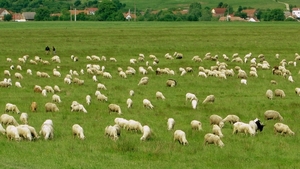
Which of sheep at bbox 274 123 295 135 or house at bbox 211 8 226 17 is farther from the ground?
house at bbox 211 8 226 17

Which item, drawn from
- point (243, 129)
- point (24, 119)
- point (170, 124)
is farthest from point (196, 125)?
point (24, 119)

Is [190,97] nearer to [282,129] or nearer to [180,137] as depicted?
[282,129]

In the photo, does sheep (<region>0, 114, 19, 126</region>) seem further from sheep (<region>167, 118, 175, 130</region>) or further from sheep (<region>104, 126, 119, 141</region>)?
sheep (<region>167, 118, 175, 130</region>)

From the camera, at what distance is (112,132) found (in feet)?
70.7

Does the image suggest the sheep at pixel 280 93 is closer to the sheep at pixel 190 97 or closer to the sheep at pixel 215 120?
the sheep at pixel 190 97

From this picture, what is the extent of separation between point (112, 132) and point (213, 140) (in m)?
3.46

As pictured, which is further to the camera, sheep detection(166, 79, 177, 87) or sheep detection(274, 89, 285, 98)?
sheep detection(166, 79, 177, 87)

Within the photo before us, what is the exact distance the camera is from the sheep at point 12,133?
68.3ft

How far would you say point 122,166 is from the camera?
1848 centimetres

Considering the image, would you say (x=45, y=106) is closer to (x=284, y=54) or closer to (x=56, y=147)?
(x=56, y=147)

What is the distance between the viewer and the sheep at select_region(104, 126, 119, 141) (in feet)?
70.3

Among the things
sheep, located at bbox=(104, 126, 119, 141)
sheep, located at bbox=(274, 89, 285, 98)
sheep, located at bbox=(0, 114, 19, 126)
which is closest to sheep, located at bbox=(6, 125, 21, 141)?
sheep, located at bbox=(0, 114, 19, 126)

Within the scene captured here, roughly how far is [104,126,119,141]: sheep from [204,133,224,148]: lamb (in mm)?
3026

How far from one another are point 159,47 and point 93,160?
3972 cm
